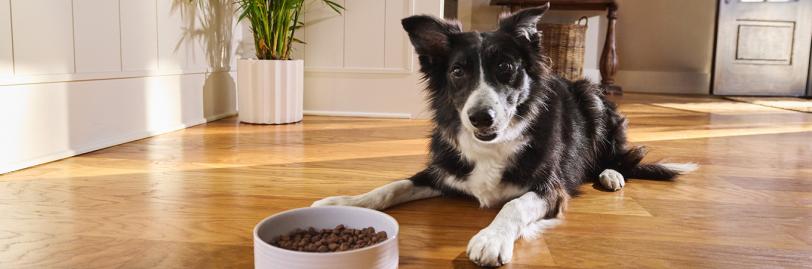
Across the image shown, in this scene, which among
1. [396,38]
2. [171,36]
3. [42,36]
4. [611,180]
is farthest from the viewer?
[396,38]

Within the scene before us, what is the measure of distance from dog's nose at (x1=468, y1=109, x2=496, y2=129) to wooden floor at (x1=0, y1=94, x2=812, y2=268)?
0.83 ft

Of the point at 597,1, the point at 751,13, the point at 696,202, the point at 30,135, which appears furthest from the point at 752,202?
the point at 751,13

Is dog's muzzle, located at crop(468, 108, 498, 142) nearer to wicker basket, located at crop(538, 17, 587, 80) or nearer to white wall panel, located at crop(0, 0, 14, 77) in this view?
white wall panel, located at crop(0, 0, 14, 77)

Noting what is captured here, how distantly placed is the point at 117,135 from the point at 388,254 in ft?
6.50

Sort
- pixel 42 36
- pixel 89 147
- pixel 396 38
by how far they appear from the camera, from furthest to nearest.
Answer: pixel 396 38
pixel 89 147
pixel 42 36

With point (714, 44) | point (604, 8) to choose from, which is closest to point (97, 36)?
point (604, 8)

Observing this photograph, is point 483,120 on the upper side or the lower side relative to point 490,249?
upper

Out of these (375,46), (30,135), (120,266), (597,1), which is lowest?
(120,266)

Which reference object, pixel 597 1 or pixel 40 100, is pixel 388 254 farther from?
pixel 597 1

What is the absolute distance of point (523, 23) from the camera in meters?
1.53

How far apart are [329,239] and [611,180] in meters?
1.15

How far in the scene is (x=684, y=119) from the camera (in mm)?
4000

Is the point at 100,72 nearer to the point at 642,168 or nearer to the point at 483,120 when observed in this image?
the point at 483,120

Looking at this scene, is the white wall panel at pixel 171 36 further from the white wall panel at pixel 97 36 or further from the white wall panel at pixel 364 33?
the white wall panel at pixel 364 33
